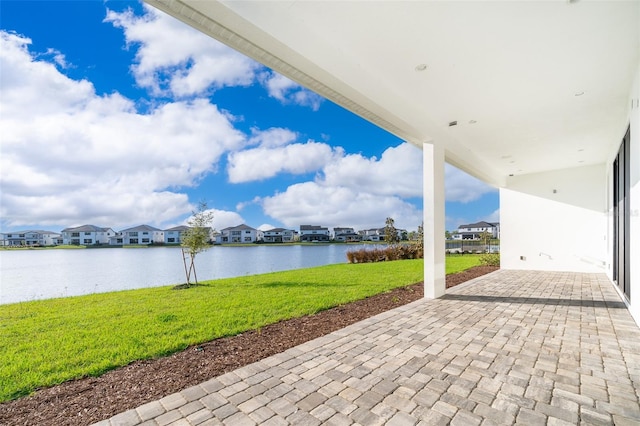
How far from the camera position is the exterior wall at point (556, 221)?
27.3ft

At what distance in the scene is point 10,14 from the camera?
14.9 feet

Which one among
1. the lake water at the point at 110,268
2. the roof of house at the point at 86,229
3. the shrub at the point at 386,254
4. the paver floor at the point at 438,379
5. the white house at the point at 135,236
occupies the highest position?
the roof of house at the point at 86,229

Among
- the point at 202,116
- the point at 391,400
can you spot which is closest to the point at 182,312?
the point at 391,400

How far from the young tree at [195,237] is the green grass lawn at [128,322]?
41.8 inches

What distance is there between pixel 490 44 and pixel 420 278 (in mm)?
5917

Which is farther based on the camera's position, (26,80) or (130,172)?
(130,172)

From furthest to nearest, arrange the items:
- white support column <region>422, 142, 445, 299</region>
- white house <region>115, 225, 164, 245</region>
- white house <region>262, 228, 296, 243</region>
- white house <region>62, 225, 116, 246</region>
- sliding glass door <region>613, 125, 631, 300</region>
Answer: white house <region>262, 228, 296, 243</region> < white house <region>115, 225, 164, 245</region> < white house <region>62, 225, 116, 246</region> < white support column <region>422, 142, 445, 299</region> < sliding glass door <region>613, 125, 631, 300</region>

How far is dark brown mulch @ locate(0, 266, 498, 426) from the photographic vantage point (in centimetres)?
191

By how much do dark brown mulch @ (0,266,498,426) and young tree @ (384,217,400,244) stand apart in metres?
13.2

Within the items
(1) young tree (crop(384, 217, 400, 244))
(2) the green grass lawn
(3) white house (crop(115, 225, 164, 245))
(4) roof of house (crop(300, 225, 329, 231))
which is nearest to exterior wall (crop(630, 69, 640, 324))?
(2) the green grass lawn

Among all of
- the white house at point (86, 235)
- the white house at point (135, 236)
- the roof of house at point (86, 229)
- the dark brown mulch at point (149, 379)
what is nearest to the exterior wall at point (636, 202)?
the dark brown mulch at point (149, 379)

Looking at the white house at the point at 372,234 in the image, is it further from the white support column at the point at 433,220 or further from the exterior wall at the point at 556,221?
the white support column at the point at 433,220

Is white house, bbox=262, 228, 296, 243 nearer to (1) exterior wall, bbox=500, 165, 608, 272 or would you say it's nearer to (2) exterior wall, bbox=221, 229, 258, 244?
(2) exterior wall, bbox=221, 229, 258, 244

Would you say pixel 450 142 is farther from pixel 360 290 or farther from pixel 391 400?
pixel 391 400
